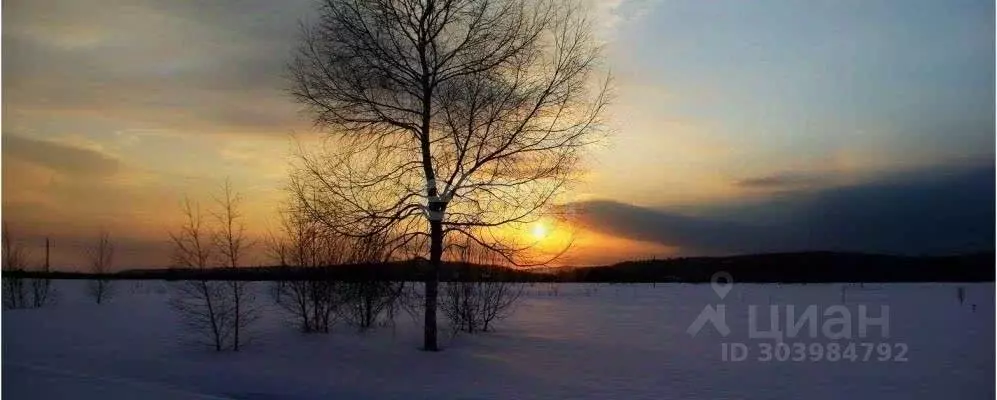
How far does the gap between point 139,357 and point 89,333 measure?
588 cm

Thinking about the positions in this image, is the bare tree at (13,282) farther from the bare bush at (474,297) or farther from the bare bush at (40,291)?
the bare bush at (474,297)


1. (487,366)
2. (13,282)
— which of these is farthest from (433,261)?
(13,282)

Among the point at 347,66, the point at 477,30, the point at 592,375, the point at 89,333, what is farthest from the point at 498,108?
the point at 89,333

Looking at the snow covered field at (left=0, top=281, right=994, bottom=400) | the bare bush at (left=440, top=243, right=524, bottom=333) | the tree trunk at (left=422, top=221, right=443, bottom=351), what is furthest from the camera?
the bare bush at (left=440, top=243, right=524, bottom=333)

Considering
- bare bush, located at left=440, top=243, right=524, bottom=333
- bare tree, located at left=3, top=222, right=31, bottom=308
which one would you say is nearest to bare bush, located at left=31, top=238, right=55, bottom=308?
bare tree, located at left=3, top=222, right=31, bottom=308

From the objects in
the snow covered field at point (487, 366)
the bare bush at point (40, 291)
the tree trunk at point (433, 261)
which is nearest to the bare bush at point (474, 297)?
the snow covered field at point (487, 366)

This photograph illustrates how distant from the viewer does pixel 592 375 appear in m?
12.8

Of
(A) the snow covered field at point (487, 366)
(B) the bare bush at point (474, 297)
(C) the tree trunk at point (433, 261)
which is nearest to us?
(A) the snow covered field at point (487, 366)

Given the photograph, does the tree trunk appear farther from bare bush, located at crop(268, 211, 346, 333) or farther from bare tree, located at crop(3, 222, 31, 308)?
bare tree, located at crop(3, 222, 31, 308)

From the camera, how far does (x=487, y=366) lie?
13523 mm

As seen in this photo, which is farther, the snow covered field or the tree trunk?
the tree trunk

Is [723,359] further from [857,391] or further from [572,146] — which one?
[572,146]

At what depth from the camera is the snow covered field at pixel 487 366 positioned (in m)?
11.2

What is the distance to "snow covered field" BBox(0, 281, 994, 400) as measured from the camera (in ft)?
36.8
